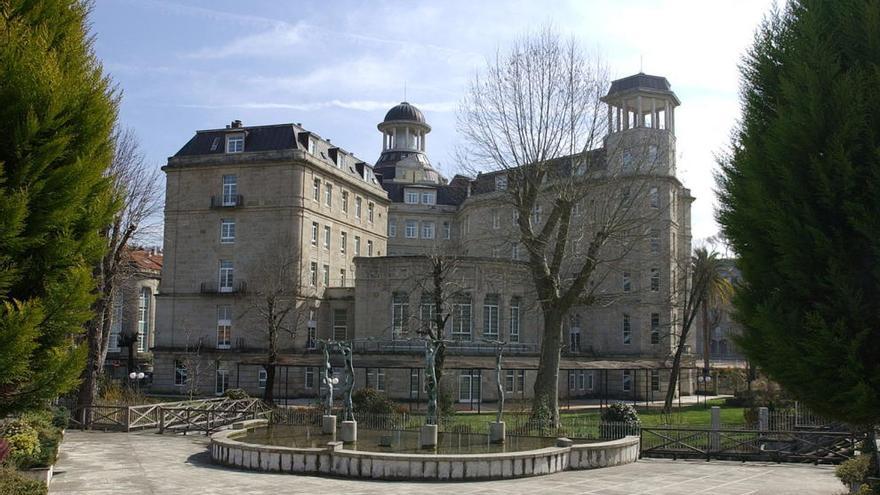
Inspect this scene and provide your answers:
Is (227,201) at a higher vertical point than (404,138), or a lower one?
lower

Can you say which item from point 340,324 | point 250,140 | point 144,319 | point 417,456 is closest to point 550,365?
point 417,456

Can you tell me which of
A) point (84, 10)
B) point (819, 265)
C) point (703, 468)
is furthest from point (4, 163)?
point (703, 468)

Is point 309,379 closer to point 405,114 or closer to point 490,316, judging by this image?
point 490,316

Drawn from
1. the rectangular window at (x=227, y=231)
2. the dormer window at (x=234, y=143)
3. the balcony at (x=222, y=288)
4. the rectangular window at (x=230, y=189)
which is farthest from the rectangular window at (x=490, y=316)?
the dormer window at (x=234, y=143)

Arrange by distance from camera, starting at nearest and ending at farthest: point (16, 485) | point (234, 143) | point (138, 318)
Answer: point (16, 485) → point (234, 143) → point (138, 318)

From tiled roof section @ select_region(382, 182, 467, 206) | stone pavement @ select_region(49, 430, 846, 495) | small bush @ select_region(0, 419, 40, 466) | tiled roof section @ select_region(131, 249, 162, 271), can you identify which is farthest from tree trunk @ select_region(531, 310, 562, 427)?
tiled roof section @ select_region(131, 249, 162, 271)

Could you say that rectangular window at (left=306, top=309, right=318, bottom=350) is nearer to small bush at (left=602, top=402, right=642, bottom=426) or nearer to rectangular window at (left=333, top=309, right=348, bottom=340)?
rectangular window at (left=333, top=309, right=348, bottom=340)

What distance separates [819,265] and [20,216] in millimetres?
8321

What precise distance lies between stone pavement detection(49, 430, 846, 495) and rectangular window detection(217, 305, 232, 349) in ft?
94.0

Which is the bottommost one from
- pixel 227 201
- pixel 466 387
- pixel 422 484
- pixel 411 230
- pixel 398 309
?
pixel 422 484

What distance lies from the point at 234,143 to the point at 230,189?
10.8ft

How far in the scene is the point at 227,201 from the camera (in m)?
51.8

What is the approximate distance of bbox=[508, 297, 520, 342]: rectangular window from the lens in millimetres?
48312

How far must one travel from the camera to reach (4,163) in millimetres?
7875
